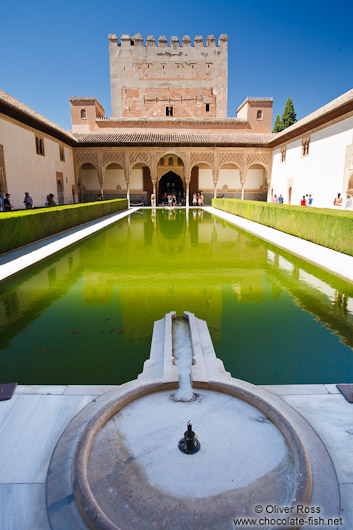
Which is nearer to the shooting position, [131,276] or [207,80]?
[131,276]

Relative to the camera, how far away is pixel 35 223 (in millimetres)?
8797

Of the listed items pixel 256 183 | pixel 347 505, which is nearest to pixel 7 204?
pixel 347 505

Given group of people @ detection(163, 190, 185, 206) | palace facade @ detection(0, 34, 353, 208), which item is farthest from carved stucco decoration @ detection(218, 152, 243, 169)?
group of people @ detection(163, 190, 185, 206)

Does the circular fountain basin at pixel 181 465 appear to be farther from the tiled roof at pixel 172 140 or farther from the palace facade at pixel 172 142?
the tiled roof at pixel 172 140

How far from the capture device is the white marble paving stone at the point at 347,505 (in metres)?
1.40

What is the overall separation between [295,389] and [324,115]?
16774 millimetres

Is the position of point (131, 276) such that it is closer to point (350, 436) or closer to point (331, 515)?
point (350, 436)

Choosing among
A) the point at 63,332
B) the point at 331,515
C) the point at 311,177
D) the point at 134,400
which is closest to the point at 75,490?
the point at 134,400

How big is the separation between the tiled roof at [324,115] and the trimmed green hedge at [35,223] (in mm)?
11535

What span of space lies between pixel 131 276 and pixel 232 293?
5.96 ft

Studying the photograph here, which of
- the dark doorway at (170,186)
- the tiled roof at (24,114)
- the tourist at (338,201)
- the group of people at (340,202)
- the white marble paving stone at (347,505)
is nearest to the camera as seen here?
the white marble paving stone at (347,505)

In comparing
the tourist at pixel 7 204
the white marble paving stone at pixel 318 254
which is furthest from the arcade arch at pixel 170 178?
the white marble paving stone at pixel 318 254

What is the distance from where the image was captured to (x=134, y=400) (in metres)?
2.21

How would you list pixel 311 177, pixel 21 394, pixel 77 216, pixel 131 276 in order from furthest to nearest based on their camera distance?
pixel 311 177
pixel 77 216
pixel 131 276
pixel 21 394
